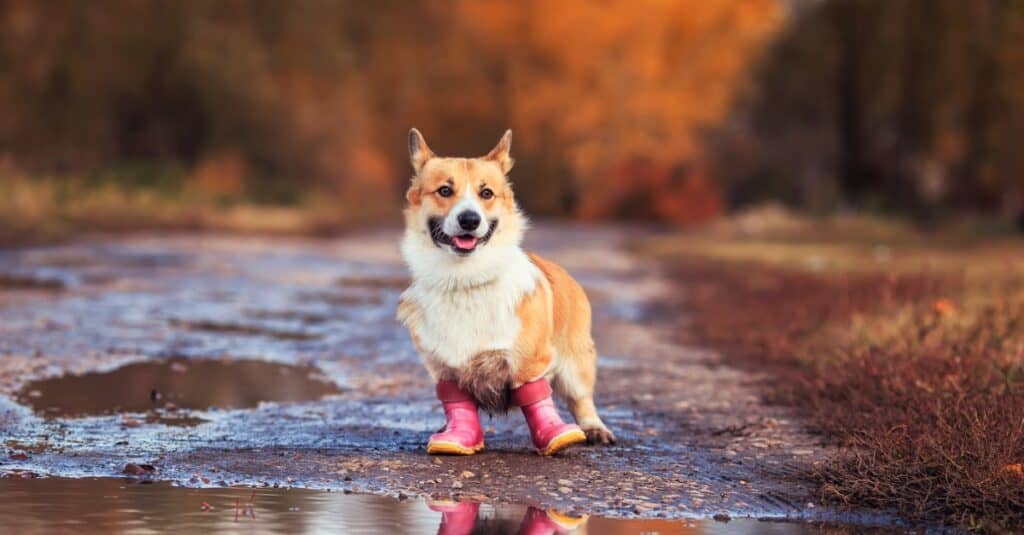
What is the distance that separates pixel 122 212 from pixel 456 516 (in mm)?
26374

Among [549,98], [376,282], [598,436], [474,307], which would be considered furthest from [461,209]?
[549,98]

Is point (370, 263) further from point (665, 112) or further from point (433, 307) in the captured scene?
point (665, 112)

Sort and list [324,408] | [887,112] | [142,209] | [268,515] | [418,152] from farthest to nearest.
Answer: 1. [887,112]
2. [142,209]
3. [324,408]
4. [418,152]
5. [268,515]

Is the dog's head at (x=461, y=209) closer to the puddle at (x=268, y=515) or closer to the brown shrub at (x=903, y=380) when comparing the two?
the puddle at (x=268, y=515)

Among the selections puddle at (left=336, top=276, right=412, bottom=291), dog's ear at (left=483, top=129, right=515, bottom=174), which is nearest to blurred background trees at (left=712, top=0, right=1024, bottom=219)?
puddle at (left=336, top=276, right=412, bottom=291)

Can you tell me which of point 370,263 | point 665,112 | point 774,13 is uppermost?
point 774,13

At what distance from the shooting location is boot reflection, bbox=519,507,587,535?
5.63m

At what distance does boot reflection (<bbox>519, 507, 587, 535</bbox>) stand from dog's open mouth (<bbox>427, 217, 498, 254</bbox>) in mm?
1549

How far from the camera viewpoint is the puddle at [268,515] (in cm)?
546

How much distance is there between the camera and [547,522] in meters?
5.79

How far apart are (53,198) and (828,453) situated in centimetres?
2477

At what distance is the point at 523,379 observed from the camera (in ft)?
23.9

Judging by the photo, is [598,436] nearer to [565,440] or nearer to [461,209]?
[565,440]

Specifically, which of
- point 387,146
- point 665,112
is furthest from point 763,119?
point 387,146
